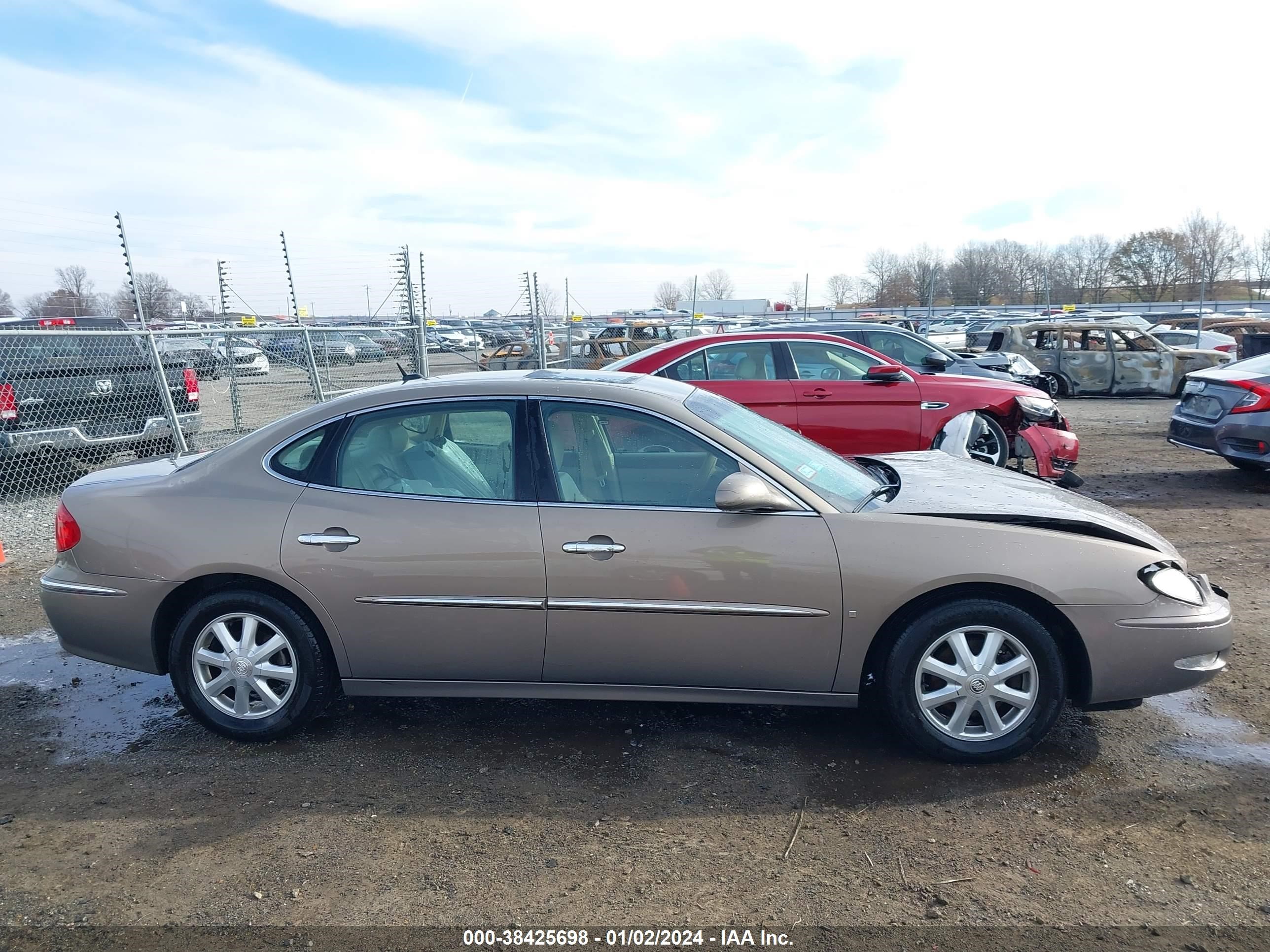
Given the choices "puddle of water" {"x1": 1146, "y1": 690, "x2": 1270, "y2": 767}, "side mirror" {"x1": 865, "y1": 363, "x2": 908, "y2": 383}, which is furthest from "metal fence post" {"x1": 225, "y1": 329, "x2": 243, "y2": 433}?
"puddle of water" {"x1": 1146, "y1": 690, "x2": 1270, "y2": 767}

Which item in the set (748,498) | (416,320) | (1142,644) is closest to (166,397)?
(416,320)

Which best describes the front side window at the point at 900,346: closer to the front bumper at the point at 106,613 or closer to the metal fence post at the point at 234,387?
the metal fence post at the point at 234,387

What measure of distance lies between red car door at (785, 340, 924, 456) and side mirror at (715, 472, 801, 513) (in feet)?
16.5

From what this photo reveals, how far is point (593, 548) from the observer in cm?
369

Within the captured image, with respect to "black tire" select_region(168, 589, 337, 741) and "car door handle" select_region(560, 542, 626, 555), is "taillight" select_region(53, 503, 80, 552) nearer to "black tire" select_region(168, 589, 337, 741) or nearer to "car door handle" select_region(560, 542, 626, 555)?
"black tire" select_region(168, 589, 337, 741)

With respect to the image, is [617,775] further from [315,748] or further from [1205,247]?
[1205,247]

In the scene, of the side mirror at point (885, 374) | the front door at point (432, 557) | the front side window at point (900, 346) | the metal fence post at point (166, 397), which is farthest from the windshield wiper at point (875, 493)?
the front side window at point (900, 346)

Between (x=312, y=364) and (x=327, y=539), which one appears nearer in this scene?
(x=327, y=539)

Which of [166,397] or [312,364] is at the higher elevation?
[312,364]

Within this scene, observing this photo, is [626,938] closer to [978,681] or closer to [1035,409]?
[978,681]

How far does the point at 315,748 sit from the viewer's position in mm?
3977

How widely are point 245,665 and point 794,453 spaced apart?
252cm

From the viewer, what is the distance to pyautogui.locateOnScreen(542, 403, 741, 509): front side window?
379 centimetres

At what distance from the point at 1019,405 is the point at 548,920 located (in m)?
7.51
